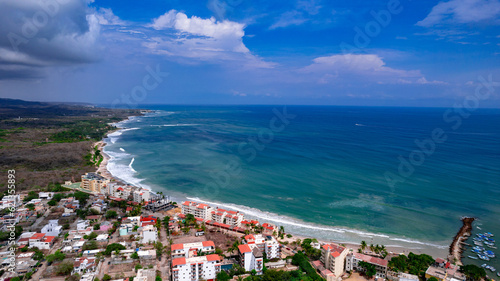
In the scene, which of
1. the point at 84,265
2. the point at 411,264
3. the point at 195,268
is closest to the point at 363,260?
the point at 411,264

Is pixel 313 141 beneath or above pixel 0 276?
above

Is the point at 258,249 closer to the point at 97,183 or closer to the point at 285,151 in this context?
the point at 97,183

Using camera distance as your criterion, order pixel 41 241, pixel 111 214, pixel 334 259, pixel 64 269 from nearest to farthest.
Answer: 1. pixel 64 269
2. pixel 334 259
3. pixel 41 241
4. pixel 111 214

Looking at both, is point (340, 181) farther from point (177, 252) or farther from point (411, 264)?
point (177, 252)

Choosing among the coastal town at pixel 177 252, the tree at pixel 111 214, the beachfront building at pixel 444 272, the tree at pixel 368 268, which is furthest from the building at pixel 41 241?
the beachfront building at pixel 444 272

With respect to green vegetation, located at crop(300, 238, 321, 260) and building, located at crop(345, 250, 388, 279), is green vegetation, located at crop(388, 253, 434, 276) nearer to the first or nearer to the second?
building, located at crop(345, 250, 388, 279)

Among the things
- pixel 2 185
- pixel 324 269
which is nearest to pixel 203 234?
pixel 324 269
